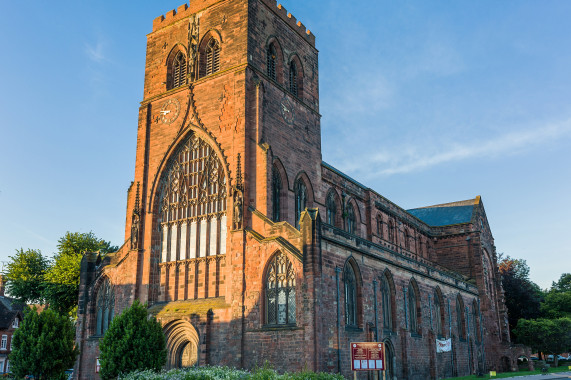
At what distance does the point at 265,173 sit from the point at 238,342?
8.08 meters

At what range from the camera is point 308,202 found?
31.3m

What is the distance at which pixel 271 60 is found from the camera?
31.8 meters

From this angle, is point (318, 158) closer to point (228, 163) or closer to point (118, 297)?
point (228, 163)

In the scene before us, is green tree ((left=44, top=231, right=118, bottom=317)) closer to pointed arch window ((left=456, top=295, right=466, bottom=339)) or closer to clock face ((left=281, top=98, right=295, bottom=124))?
clock face ((left=281, top=98, right=295, bottom=124))

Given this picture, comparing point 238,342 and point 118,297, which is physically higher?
point 118,297

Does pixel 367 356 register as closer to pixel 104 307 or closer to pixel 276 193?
pixel 276 193

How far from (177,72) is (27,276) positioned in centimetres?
2119

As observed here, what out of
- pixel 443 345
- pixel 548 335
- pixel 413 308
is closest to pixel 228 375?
pixel 413 308

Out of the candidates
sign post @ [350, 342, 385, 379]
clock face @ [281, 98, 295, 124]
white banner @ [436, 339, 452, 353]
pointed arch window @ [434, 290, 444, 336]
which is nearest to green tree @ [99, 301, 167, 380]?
sign post @ [350, 342, 385, 379]

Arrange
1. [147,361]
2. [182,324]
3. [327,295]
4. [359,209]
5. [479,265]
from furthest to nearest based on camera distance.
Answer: [479,265] < [359,209] < [182,324] < [327,295] < [147,361]

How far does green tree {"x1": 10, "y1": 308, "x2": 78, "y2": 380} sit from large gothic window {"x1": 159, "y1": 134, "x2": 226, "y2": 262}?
7.19 metres

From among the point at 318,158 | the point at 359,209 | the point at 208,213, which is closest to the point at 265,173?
the point at 208,213

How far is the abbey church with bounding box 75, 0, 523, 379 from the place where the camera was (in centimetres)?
2414

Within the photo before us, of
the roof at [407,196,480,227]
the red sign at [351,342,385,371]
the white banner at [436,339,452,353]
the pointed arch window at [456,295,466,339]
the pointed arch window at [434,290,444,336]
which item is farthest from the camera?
the roof at [407,196,480,227]
